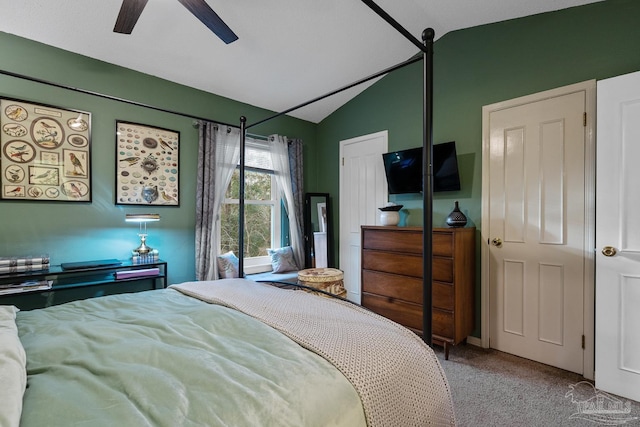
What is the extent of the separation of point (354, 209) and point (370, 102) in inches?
53.5

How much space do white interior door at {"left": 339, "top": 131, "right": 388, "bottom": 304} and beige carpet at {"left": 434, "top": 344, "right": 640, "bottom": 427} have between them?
1655 millimetres

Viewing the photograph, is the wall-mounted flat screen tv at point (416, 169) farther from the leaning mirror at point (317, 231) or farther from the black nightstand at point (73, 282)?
the black nightstand at point (73, 282)

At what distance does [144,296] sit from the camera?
5.51ft

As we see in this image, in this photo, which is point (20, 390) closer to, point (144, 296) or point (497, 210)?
point (144, 296)

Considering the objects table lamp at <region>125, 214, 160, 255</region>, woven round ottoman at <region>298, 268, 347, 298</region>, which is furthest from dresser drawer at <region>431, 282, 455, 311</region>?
table lamp at <region>125, 214, 160, 255</region>

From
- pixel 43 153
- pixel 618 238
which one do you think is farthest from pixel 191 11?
pixel 618 238

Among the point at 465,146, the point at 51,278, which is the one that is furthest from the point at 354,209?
the point at 51,278

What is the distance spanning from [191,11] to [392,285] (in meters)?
2.56

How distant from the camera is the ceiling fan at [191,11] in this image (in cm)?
158

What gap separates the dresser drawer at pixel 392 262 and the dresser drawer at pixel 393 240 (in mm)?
49

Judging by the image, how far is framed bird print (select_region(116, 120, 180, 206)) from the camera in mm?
2844

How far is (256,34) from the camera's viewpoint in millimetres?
2646

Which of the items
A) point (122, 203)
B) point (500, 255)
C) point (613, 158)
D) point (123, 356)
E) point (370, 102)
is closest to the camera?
point (123, 356)

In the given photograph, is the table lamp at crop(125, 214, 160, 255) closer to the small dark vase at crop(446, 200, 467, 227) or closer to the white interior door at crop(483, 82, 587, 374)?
the small dark vase at crop(446, 200, 467, 227)
